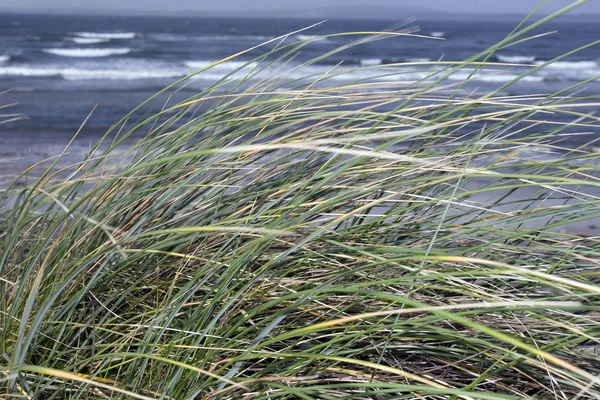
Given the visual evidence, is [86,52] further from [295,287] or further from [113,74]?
[295,287]

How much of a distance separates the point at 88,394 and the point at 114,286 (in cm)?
30

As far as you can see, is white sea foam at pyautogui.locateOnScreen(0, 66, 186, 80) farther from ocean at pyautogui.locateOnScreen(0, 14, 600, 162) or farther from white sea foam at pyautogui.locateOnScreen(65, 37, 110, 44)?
white sea foam at pyautogui.locateOnScreen(65, 37, 110, 44)

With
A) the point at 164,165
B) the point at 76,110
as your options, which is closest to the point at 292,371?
the point at 164,165

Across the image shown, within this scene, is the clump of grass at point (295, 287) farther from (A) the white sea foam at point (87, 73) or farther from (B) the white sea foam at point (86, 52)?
(B) the white sea foam at point (86, 52)

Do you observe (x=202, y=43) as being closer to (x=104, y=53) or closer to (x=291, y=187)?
(x=104, y=53)

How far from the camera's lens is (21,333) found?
89cm

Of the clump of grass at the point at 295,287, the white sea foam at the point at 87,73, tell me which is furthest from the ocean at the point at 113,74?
the clump of grass at the point at 295,287

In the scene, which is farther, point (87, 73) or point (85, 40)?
point (85, 40)

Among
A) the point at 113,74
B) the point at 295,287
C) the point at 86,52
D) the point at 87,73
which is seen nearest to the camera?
the point at 295,287

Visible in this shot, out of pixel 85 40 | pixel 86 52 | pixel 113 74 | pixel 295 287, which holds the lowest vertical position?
pixel 85 40

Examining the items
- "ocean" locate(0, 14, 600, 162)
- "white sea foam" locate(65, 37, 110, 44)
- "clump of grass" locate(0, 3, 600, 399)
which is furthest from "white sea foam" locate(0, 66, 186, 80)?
"clump of grass" locate(0, 3, 600, 399)

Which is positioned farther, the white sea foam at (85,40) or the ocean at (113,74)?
the white sea foam at (85,40)

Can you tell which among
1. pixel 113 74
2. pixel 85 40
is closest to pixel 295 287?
pixel 113 74

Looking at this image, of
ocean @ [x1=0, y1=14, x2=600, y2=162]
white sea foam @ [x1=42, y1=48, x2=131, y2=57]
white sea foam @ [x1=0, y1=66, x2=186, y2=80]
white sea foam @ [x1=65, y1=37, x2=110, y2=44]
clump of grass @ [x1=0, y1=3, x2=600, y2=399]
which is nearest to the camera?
clump of grass @ [x1=0, y1=3, x2=600, y2=399]
